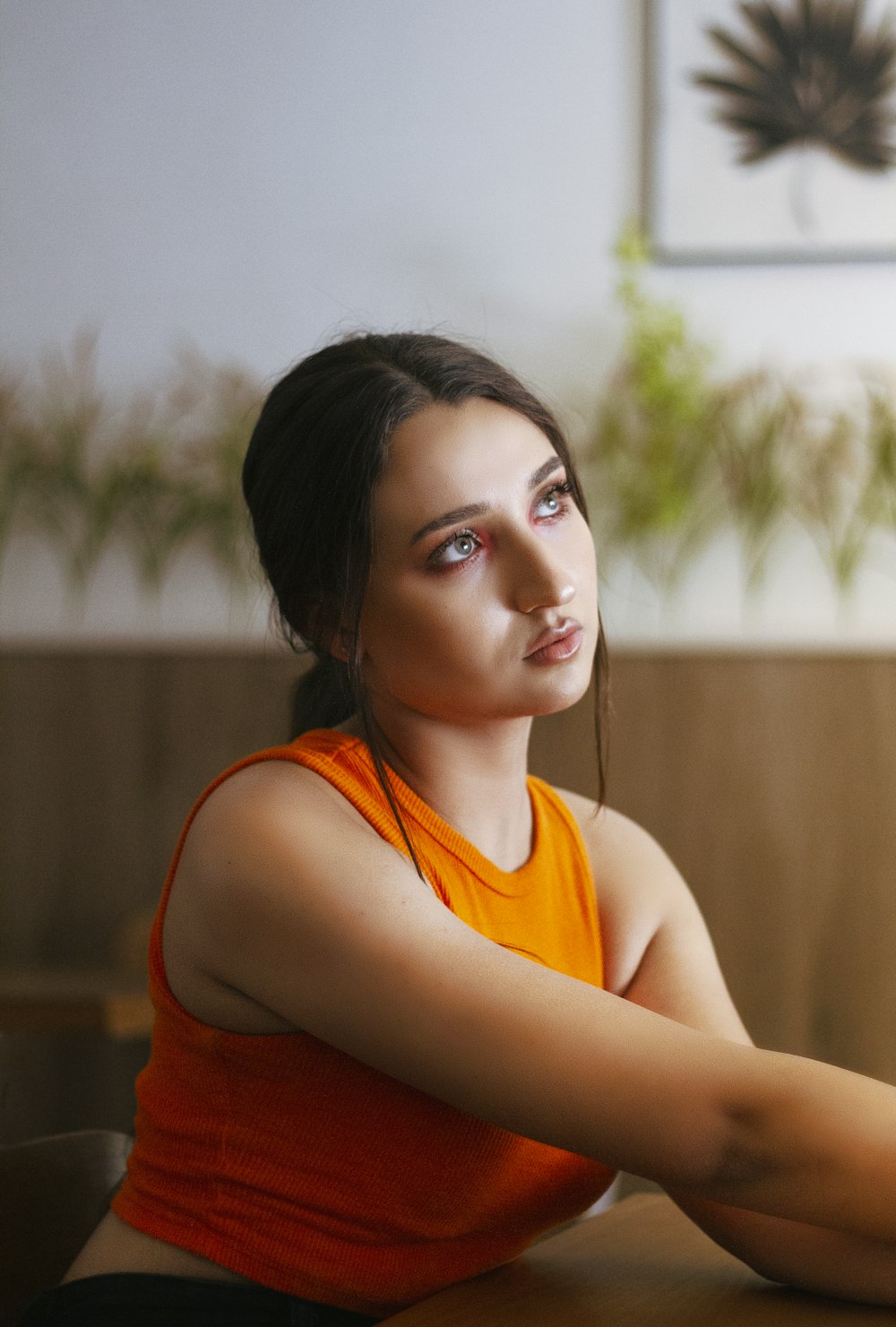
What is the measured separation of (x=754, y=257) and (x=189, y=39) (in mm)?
1197

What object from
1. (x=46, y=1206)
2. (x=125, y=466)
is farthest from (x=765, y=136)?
(x=46, y=1206)

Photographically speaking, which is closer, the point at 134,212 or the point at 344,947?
the point at 344,947

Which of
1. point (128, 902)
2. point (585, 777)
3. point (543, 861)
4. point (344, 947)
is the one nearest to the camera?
point (344, 947)

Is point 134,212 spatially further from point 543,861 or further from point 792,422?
point 543,861

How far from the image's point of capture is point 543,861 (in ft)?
3.13

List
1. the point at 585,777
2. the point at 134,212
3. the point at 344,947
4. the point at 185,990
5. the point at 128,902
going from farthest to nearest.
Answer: the point at 134,212 → the point at 128,902 → the point at 585,777 → the point at 185,990 → the point at 344,947

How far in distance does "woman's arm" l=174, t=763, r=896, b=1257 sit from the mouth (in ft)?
0.55

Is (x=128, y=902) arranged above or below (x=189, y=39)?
below

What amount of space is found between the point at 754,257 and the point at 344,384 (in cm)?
170

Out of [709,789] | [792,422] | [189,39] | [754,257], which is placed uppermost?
[189,39]

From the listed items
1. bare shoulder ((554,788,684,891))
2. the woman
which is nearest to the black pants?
the woman

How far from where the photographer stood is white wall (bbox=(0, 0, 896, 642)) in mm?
2369

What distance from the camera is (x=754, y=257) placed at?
2.37 m

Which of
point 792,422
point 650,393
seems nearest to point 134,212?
point 650,393
